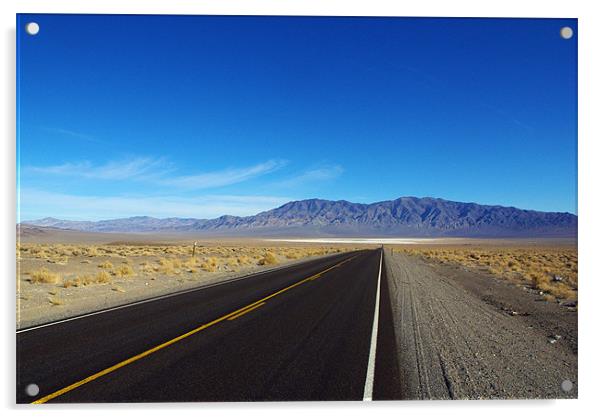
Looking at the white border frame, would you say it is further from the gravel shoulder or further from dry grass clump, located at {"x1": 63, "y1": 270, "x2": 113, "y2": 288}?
dry grass clump, located at {"x1": 63, "y1": 270, "x2": 113, "y2": 288}

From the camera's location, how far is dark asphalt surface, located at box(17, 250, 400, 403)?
5.66 m

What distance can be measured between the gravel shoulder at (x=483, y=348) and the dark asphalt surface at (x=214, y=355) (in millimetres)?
445

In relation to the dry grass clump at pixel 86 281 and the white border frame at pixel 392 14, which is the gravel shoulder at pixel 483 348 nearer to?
the white border frame at pixel 392 14

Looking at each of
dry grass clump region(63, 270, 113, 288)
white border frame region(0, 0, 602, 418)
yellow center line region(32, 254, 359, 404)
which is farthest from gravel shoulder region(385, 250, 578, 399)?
dry grass clump region(63, 270, 113, 288)

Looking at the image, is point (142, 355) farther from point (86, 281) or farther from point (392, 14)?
point (86, 281)

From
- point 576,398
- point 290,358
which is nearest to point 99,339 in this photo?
point 290,358

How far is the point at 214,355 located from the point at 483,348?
4856mm

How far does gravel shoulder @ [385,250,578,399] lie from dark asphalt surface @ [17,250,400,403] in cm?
44

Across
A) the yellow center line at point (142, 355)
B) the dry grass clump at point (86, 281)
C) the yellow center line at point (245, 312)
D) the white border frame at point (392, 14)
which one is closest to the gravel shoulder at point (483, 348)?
the white border frame at point (392, 14)

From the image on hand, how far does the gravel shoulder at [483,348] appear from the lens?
20.0 feet

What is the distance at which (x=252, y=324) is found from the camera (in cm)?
975

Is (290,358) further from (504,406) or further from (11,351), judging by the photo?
(11,351)

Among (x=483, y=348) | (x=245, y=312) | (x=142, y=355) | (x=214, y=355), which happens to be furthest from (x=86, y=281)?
(x=483, y=348)
